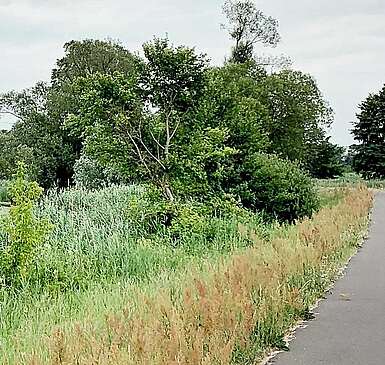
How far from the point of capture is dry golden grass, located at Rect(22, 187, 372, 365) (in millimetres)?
4992

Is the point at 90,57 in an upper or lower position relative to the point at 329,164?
upper

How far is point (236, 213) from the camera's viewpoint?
58.8ft

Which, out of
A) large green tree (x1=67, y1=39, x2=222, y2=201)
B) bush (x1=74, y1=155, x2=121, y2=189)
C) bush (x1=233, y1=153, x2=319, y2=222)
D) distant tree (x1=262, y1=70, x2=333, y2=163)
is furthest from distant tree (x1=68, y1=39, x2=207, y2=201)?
distant tree (x1=262, y1=70, x2=333, y2=163)

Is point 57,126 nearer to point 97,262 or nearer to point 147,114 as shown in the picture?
point 147,114

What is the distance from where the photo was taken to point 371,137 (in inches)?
2805

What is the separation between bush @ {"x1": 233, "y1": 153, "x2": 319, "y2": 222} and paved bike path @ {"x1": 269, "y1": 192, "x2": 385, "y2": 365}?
31.4 ft

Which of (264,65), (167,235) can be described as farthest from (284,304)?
(264,65)

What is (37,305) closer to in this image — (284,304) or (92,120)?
(284,304)

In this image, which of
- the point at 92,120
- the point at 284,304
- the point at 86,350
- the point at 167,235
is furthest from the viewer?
the point at 92,120

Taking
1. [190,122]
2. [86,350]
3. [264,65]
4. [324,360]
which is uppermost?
[264,65]

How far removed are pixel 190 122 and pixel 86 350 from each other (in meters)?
13.3

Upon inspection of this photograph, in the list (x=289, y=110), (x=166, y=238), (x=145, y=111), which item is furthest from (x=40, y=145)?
(x=166, y=238)

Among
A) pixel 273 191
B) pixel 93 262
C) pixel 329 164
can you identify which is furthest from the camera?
pixel 329 164

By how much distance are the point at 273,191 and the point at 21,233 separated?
12.3 metres
